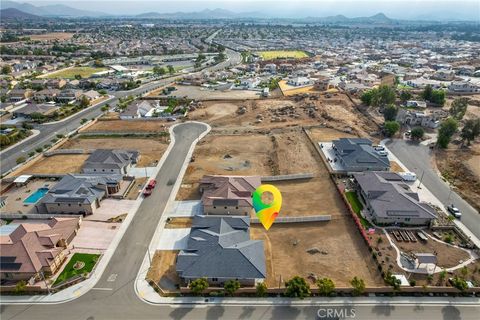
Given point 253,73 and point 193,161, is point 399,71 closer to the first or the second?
point 253,73

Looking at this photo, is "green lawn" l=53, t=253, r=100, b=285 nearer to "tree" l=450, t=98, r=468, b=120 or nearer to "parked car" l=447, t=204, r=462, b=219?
"parked car" l=447, t=204, r=462, b=219

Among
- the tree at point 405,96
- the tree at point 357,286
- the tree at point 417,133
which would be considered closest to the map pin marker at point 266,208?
the tree at point 357,286

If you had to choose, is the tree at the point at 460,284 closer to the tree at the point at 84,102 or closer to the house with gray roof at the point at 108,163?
the house with gray roof at the point at 108,163

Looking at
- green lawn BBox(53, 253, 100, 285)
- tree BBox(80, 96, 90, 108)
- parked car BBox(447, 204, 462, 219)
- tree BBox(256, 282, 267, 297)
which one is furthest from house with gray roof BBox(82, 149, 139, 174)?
parked car BBox(447, 204, 462, 219)

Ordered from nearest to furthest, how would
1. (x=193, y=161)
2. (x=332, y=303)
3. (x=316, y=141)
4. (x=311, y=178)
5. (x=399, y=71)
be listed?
1. (x=332, y=303)
2. (x=311, y=178)
3. (x=193, y=161)
4. (x=316, y=141)
5. (x=399, y=71)

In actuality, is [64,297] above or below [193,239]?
below

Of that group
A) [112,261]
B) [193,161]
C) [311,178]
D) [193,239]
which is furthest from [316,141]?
[112,261]
